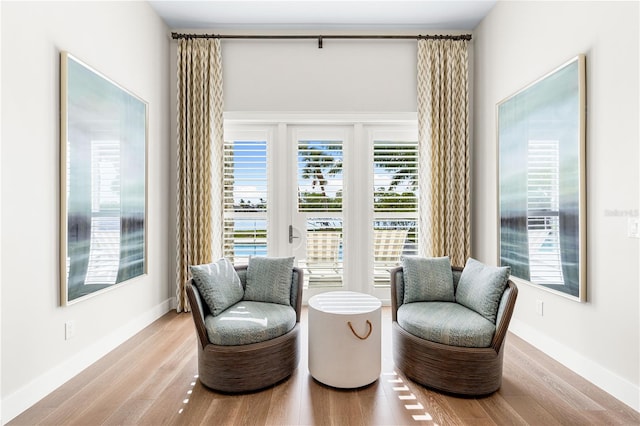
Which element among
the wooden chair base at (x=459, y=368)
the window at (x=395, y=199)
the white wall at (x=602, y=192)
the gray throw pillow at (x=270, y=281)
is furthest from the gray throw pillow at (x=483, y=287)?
the window at (x=395, y=199)

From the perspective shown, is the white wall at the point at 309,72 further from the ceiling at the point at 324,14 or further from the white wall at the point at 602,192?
the white wall at the point at 602,192

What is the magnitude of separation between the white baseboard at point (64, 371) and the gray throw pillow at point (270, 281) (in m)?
1.16

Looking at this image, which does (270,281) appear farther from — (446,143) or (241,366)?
(446,143)

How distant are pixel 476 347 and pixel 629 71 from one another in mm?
1803

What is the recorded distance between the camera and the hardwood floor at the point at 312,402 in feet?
6.08

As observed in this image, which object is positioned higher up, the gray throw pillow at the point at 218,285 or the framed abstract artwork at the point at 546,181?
the framed abstract artwork at the point at 546,181

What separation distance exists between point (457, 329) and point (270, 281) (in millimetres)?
1312

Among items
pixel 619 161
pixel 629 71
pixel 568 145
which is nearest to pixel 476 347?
pixel 619 161

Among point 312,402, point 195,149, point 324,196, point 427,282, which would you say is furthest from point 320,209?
point 312,402

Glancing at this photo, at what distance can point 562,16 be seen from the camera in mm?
2541

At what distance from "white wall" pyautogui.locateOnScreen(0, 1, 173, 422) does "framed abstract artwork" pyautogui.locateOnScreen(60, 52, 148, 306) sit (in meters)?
0.07

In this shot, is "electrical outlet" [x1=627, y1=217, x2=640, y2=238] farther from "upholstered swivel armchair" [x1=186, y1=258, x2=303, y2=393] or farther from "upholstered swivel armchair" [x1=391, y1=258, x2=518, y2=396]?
"upholstered swivel armchair" [x1=186, y1=258, x2=303, y2=393]

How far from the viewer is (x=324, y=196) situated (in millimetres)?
3990

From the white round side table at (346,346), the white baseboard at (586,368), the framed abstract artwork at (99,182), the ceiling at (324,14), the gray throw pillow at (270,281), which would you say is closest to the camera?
the white baseboard at (586,368)
